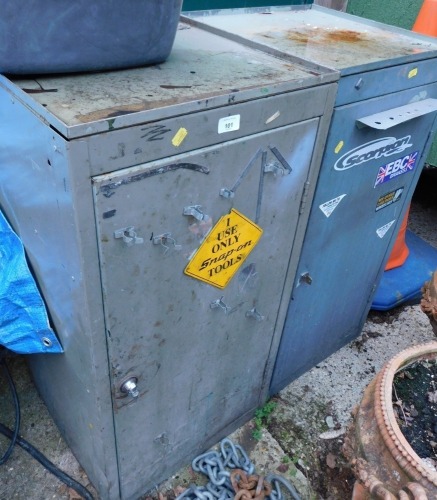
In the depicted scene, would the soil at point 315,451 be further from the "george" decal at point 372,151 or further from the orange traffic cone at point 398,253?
the "george" decal at point 372,151

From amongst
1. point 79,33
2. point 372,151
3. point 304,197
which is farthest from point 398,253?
point 79,33

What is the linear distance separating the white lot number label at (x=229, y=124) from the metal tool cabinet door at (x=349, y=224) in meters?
0.48

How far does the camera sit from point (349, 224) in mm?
1994

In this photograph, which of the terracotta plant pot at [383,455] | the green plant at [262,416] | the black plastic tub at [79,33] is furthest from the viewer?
the green plant at [262,416]

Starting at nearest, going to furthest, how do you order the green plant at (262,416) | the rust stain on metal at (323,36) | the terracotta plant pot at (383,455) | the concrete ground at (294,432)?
the terracotta plant pot at (383,455) < the rust stain on metal at (323,36) < the concrete ground at (294,432) < the green plant at (262,416)

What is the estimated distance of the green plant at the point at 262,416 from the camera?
2.19 meters

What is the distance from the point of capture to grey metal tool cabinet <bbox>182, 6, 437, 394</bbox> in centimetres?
163

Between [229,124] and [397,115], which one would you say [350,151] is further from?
[229,124]

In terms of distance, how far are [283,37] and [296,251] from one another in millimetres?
830

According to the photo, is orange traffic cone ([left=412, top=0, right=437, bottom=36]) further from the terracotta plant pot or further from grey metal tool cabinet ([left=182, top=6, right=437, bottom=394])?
the terracotta plant pot

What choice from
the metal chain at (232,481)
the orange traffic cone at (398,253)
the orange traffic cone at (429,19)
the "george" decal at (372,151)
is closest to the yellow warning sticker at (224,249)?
the "george" decal at (372,151)

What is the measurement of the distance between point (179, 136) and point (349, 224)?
1104mm

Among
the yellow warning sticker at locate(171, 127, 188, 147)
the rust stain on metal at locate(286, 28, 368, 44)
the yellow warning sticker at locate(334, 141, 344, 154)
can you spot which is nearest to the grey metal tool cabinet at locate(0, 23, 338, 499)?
the yellow warning sticker at locate(171, 127, 188, 147)

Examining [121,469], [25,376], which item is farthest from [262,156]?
[25,376]
